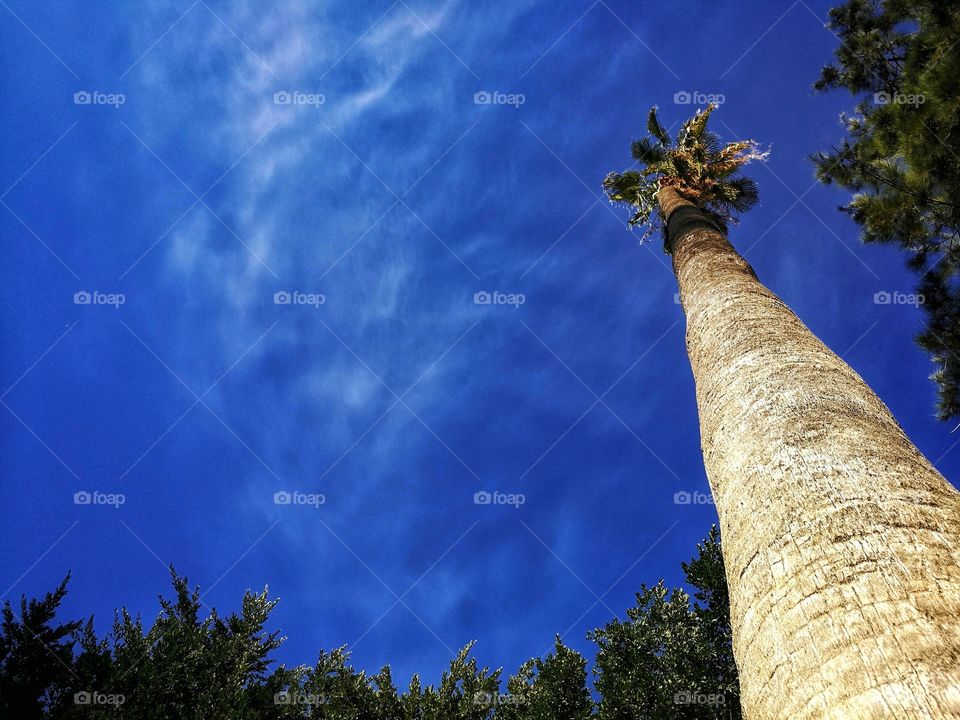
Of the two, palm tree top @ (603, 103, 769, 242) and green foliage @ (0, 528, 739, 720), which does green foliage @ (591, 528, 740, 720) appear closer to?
green foliage @ (0, 528, 739, 720)

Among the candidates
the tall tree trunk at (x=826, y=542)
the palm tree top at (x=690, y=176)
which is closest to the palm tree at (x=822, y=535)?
the tall tree trunk at (x=826, y=542)

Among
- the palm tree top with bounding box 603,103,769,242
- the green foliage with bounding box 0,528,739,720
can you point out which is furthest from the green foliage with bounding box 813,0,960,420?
the green foliage with bounding box 0,528,739,720

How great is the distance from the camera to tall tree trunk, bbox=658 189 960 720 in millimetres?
1520

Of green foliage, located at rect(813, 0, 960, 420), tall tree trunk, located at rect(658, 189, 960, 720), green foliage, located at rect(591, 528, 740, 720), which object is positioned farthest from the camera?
green foliage, located at rect(591, 528, 740, 720)

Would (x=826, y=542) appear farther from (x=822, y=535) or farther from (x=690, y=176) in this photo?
(x=690, y=176)

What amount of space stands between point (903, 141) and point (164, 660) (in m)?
14.8

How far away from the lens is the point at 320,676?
1139cm

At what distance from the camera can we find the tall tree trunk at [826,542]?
1520mm

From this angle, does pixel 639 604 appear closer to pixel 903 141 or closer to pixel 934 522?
pixel 903 141

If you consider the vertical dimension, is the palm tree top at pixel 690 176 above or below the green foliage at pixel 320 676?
above

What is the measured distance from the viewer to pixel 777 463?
7.75 ft

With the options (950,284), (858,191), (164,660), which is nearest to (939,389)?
(950,284)

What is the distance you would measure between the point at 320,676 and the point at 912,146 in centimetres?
1394

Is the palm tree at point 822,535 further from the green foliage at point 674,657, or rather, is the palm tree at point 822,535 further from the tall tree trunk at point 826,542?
the green foliage at point 674,657
